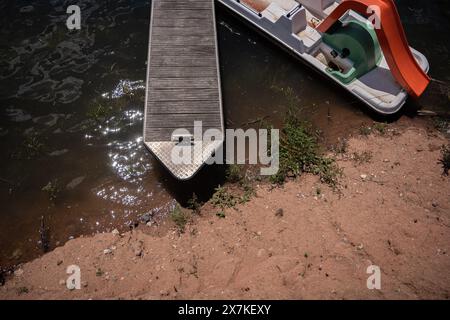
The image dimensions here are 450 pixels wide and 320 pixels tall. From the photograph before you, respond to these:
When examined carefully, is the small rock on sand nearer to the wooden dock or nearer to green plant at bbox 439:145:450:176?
the wooden dock

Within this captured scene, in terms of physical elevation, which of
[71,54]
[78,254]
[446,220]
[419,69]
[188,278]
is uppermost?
[419,69]

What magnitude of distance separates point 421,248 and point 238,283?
381 cm

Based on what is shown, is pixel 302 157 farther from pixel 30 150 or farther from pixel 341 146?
pixel 30 150

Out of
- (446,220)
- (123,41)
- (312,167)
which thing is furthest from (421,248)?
(123,41)

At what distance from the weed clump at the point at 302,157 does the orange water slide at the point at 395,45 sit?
270cm

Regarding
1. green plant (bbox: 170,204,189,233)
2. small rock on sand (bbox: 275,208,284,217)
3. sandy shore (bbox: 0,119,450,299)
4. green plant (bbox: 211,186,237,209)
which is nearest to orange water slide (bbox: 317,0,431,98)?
sandy shore (bbox: 0,119,450,299)

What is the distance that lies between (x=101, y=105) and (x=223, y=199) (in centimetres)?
482

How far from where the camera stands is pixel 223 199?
8.51m

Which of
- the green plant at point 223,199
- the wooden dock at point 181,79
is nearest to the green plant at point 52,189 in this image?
the wooden dock at point 181,79

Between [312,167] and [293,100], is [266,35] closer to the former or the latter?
[293,100]

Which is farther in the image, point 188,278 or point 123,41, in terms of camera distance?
point 123,41

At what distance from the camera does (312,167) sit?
8867 millimetres

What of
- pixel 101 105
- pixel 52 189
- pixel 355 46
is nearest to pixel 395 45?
pixel 355 46

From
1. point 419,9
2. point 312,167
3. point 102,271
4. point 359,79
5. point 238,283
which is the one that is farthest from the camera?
point 419,9
